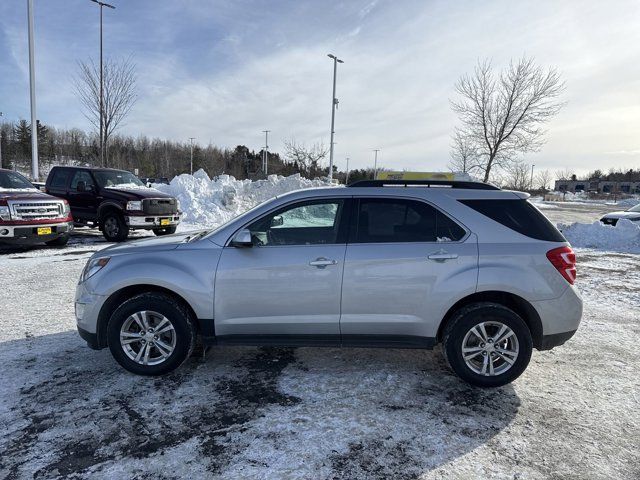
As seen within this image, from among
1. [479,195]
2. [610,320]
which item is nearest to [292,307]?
[479,195]

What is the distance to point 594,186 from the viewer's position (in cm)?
10394

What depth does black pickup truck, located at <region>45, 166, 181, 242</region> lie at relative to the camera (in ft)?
37.2

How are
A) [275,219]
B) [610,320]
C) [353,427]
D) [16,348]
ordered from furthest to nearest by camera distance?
[610,320]
[16,348]
[275,219]
[353,427]

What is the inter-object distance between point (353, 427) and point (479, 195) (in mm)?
2309

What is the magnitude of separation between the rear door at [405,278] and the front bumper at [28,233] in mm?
8833

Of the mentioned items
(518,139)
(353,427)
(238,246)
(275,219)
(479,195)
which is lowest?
(353,427)

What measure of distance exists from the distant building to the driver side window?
107920mm

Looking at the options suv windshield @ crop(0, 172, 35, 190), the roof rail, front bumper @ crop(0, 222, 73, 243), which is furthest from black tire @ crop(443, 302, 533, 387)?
suv windshield @ crop(0, 172, 35, 190)

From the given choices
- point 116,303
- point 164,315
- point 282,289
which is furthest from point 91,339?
point 282,289

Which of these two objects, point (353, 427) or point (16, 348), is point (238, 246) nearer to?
point (353, 427)

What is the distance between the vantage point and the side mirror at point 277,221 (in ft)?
12.7

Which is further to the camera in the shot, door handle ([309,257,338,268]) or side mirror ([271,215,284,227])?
side mirror ([271,215,284,227])

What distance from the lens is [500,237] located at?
3.67m

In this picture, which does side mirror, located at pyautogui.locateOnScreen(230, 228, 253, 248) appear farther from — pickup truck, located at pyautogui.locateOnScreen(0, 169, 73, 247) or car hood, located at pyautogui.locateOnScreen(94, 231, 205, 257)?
pickup truck, located at pyautogui.locateOnScreen(0, 169, 73, 247)
